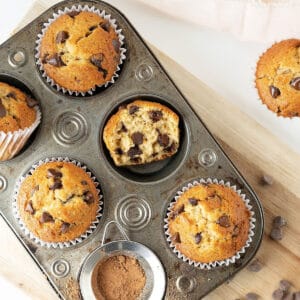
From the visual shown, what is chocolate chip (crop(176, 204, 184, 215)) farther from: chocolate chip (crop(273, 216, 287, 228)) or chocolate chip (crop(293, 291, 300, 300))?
chocolate chip (crop(293, 291, 300, 300))

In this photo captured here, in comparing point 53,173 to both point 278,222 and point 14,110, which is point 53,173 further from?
point 278,222

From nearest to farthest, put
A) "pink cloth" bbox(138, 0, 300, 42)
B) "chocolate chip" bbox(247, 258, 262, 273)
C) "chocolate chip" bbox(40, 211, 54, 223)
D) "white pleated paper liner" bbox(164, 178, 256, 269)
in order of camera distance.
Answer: "chocolate chip" bbox(40, 211, 54, 223) < "white pleated paper liner" bbox(164, 178, 256, 269) < "chocolate chip" bbox(247, 258, 262, 273) < "pink cloth" bbox(138, 0, 300, 42)

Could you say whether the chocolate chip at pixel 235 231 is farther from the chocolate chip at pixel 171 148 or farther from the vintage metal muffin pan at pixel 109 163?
the chocolate chip at pixel 171 148

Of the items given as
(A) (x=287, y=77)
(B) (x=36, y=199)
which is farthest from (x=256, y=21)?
(B) (x=36, y=199)

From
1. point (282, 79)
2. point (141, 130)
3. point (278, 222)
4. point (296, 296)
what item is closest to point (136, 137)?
point (141, 130)

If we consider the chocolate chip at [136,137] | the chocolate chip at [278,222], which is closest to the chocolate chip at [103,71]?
the chocolate chip at [136,137]

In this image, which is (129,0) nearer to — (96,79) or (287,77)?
(96,79)

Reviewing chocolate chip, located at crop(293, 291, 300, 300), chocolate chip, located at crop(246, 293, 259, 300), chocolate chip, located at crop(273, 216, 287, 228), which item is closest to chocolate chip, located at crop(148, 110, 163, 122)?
chocolate chip, located at crop(273, 216, 287, 228)

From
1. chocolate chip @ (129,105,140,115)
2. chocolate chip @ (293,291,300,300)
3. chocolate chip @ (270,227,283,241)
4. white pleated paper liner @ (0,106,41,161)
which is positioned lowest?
chocolate chip @ (293,291,300,300)
